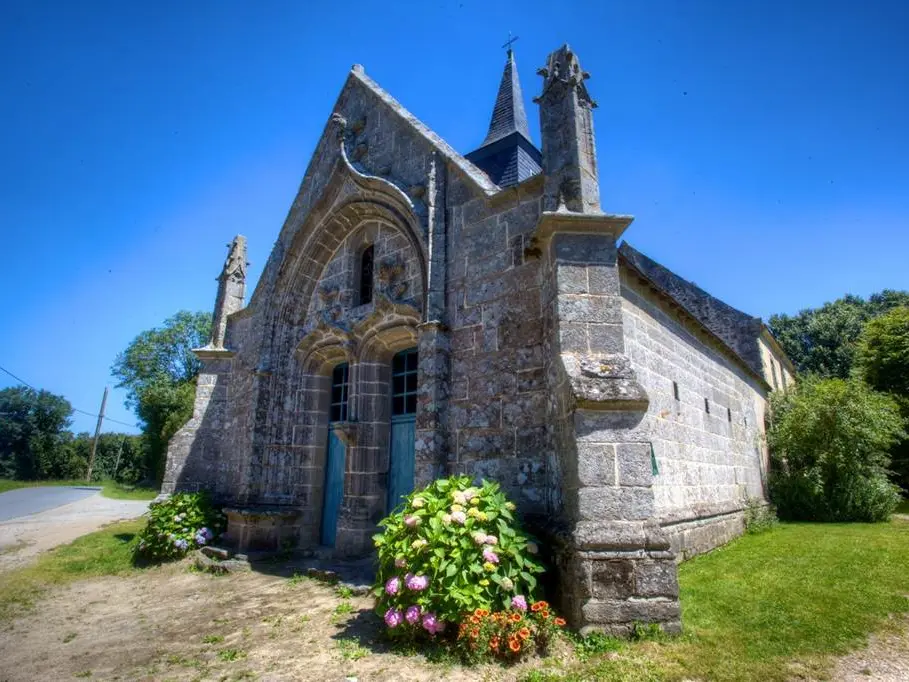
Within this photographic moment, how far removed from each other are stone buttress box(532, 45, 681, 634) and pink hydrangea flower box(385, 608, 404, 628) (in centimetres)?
130

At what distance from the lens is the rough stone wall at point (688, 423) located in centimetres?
641

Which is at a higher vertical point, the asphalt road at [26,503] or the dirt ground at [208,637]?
the dirt ground at [208,637]

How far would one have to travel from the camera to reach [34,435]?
35.6m

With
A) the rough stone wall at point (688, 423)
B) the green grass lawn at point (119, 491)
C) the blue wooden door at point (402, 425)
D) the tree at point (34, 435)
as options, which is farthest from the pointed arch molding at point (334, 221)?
the tree at point (34, 435)

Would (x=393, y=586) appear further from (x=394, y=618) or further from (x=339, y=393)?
(x=339, y=393)

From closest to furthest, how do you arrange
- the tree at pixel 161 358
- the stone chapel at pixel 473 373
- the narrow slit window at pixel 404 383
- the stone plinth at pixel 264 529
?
the stone chapel at pixel 473 373 < the narrow slit window at pixel 404 383 < the stone plinth at pixel 264 529 < the tree at pixel 161 358

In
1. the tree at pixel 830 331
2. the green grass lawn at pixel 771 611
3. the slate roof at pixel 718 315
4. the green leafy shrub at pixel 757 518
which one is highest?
the tree at pixel 830 331

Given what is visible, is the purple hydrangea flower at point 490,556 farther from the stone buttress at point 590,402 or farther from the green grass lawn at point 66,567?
the green grass lawn at point 66,567

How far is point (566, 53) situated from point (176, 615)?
725 cm

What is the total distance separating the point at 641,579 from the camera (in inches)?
152

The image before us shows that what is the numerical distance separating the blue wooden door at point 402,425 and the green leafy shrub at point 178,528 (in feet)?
10.7

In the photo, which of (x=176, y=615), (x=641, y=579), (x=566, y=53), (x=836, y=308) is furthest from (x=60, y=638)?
(x=836, y=308)

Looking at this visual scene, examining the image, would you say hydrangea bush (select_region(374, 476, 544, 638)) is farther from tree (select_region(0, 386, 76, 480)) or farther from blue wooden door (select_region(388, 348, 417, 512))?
tree (select_region(0, 386, 76, 480))

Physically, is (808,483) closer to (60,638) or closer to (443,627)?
(443,627)
